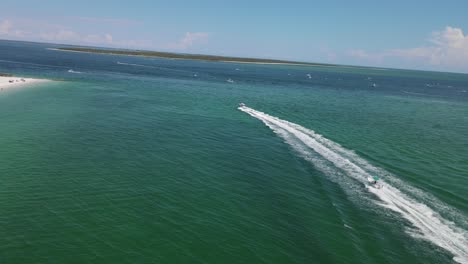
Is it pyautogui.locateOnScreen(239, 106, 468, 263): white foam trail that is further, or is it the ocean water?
pyautogui.locateOnScreen(239, 106, 468, 263): white foam trail

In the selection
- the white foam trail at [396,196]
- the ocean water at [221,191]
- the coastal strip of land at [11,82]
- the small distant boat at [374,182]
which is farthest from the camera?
the coastal strip of land at [11,82]

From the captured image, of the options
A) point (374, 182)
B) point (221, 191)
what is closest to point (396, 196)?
point (374, 182)

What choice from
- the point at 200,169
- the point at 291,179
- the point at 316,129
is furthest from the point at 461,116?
the point at 200,169

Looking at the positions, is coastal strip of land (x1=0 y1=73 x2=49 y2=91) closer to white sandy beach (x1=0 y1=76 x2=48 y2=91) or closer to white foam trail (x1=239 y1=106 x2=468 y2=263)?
white sandy beach (x1=0 y1=76 x2=48 y2=91)

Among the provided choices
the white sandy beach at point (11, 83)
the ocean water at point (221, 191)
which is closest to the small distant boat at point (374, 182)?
the ocean water at point (221, 191)

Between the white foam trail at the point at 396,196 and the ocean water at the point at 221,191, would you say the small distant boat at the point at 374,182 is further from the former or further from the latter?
the ocean water at the point at 221,191

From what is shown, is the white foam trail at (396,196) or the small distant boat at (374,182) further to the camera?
the small distant boat at (374,182)

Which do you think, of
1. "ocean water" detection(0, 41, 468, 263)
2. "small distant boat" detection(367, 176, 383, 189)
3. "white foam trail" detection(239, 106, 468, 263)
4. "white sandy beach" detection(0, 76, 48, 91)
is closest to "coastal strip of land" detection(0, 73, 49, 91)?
"white sandy beach" detection(0, 76, 48, 91)

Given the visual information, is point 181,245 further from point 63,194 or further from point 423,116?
point 423,116
